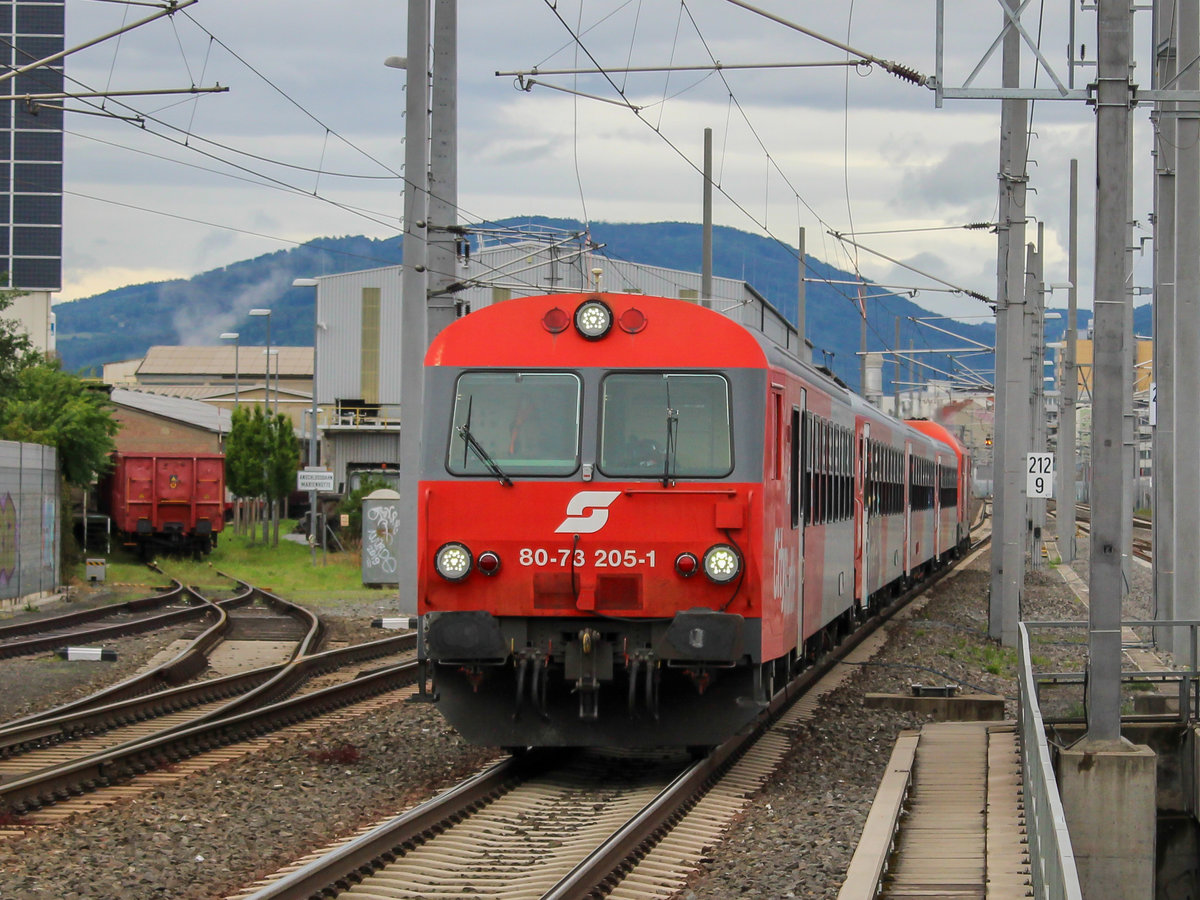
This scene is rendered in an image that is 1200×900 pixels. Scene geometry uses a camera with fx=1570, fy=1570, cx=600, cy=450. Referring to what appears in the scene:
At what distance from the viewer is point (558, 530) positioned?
1012cm

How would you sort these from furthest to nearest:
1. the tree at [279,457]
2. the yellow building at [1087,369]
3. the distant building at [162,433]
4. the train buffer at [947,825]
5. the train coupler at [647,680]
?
the distant building at [162,433] < the tree at [279,457] < the yellow building at [1087,369] < the train coupler at [647,680] < the train buffer at [947,825]

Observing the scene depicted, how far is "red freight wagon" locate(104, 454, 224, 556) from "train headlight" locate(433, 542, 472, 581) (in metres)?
33.1

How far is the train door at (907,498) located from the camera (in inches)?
955

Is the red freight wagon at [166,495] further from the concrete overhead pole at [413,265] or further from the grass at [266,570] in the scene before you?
the concrete overhead pole at [413,265]

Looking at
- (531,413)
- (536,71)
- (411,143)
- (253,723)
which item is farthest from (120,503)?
(531,413)

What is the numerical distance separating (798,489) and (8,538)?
61.0ft

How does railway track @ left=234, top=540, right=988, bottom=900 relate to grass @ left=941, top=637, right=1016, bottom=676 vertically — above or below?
above

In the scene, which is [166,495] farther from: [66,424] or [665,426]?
[665,426]

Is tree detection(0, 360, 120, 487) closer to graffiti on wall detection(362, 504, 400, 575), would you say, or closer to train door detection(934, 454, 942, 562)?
graffiti on wall detection(362, 504, 400, 575)

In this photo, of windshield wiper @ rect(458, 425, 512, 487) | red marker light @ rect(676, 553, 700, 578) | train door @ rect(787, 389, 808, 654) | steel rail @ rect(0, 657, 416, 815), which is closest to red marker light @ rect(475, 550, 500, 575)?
windshield wiper @ rect(458, 425, 512, 487)

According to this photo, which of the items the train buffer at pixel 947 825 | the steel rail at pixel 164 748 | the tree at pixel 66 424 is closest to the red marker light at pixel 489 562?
the steel rail at pixel 164 748

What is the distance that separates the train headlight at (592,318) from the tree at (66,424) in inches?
991

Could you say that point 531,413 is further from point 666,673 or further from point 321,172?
point 321,172

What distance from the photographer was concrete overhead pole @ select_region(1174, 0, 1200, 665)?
17.7m
